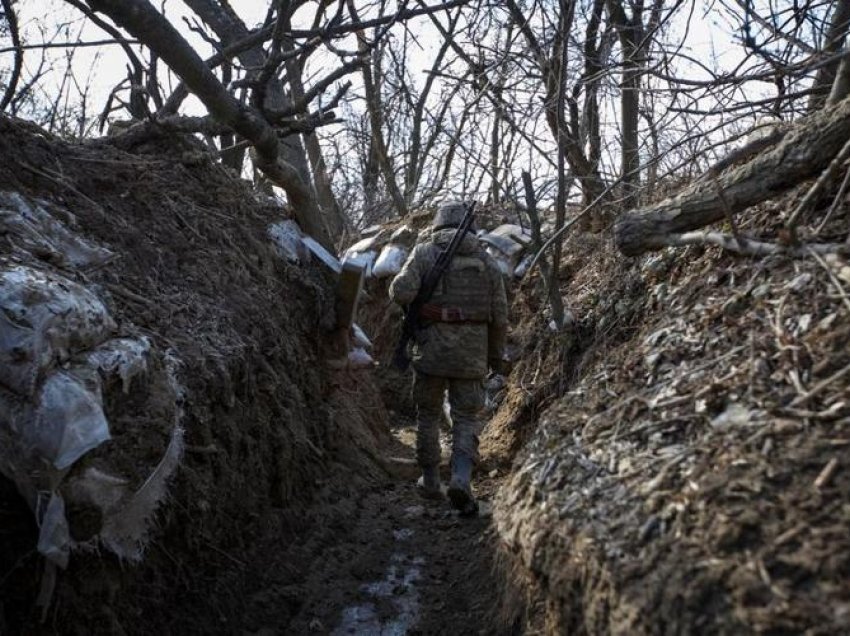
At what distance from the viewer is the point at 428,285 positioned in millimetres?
5645

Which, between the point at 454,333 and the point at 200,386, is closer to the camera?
the point at 200,386

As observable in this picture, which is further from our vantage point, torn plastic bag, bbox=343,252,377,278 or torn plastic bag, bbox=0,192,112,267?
torn plastic bag, bbox=343,252,377,278

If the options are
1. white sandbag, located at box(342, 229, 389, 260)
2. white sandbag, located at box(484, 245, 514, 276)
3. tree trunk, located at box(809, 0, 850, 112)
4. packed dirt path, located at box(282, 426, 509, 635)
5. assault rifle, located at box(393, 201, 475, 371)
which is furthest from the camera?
white sandbag, located at box(342, 229, 389, 260)

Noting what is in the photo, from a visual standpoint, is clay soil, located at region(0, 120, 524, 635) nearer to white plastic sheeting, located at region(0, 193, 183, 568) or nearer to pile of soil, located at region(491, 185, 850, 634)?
white plastic sheeting, located at region(0, 193, 183, 568)

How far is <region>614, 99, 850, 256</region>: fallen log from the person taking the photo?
3531 mm

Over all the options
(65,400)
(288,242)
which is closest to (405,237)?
(288,242)

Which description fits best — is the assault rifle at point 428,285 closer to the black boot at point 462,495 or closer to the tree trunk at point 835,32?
the black boot at point 462,495

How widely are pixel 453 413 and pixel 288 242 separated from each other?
6.16ft

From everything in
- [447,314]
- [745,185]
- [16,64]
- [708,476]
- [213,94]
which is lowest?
[708,476]

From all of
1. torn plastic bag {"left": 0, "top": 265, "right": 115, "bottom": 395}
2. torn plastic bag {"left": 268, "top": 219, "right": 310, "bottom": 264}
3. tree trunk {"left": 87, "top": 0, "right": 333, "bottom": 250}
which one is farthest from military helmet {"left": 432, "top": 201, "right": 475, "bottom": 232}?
torn plastic bag {"left": 0, "top": 265, "right": 115, "bottom": 395}

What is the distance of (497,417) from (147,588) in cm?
397

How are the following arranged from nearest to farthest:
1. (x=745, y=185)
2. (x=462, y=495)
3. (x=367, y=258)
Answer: (x=745, y=185) < (x=462, y=495) < (x=367, y=258)

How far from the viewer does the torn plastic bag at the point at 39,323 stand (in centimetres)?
273

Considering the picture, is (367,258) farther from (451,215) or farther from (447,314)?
(447,314)
